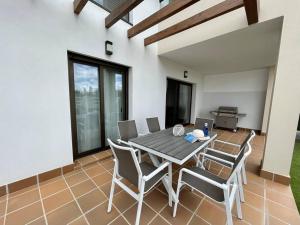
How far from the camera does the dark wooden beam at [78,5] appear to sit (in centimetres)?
189

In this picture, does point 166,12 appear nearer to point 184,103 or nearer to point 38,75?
point 38,75

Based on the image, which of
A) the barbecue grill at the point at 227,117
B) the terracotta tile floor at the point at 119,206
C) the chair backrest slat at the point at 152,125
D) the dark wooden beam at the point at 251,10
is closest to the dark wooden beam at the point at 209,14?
the dark wooden beam at the point at 251,10

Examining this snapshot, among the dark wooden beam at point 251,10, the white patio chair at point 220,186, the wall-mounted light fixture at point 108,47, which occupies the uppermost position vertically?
the dark wooden beam at point 251,10

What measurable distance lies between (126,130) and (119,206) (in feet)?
4.14

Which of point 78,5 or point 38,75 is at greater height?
point 78,5

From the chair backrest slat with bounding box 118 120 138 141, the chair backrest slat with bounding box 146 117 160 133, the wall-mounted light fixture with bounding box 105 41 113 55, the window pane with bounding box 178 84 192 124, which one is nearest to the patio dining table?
the chair backrest slat with bounding box 118 120 138 141

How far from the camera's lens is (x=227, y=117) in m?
5.07

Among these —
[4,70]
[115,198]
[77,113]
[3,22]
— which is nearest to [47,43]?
[3,22]

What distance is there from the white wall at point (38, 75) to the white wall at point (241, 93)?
4944 millimetres

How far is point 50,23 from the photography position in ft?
6.17

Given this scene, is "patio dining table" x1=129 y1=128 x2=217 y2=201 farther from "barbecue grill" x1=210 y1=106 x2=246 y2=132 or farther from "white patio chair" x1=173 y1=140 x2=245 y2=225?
"barbecue grill" x1=210 y1=106 x2=246 y2=132

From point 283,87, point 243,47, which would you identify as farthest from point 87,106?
point 243,47

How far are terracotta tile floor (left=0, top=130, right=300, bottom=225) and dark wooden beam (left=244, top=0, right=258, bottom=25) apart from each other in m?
2.52

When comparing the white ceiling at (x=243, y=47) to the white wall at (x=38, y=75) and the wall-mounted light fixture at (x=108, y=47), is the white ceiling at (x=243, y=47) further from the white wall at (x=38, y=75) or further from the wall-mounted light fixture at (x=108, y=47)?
the white wall at (x=38, y=75)
